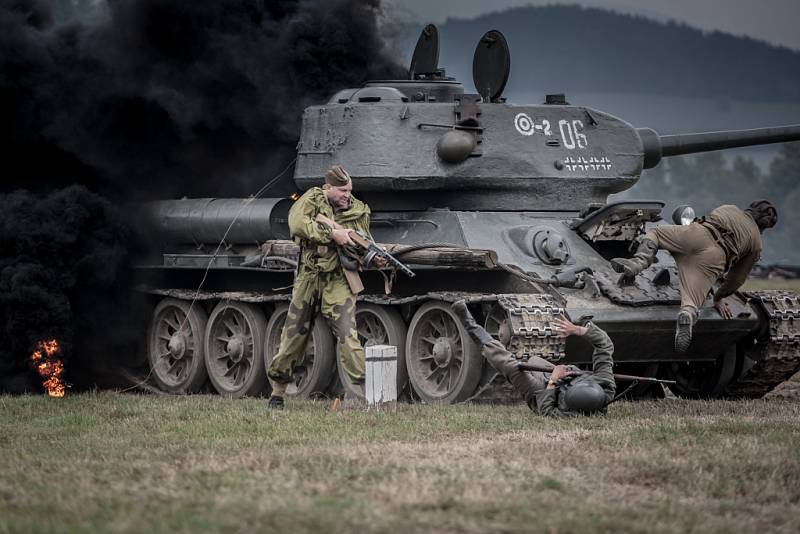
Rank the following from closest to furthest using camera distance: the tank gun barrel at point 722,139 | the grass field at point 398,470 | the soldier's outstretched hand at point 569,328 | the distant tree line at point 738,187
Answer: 1. the grass field at point 398,470
2. the soldier's outstretched hand at point 569,328
3. the tank gun barrel at point 722,139
4. the distant tree line at point 738,187

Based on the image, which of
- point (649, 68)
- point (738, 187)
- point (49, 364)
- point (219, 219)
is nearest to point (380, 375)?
point (219, 219)

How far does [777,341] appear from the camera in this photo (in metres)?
14.0

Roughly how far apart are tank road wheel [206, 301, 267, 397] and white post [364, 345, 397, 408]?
3006 mm

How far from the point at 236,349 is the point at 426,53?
4428mm

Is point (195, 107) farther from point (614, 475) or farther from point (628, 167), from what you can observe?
point (614, 475)

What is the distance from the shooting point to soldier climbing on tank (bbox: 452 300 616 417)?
1147cm

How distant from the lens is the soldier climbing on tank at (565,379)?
37.6 ft

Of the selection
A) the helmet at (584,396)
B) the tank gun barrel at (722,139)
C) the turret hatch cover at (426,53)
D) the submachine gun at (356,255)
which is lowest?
the helmet at (584,396)

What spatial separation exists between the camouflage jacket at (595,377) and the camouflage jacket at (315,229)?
2277 mm

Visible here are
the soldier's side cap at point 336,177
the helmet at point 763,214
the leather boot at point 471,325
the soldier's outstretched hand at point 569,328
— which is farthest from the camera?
the helmet at point 763,214

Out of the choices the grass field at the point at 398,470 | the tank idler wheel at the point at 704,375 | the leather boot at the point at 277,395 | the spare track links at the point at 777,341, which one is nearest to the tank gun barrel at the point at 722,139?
the tank idler wheel at the point at 704,375

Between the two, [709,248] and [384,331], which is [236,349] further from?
[709,248]

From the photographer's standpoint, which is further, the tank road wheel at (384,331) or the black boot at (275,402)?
the tank road wheel at (384,331)

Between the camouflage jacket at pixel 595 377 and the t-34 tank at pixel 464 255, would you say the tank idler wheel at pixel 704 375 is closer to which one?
the t-34 tank at pixel 464 255
